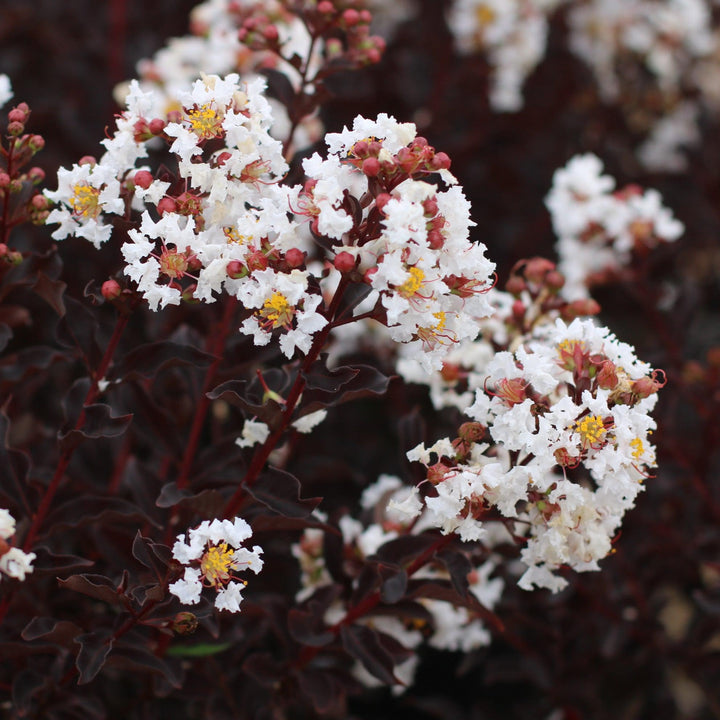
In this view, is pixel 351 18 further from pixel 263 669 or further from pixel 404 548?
pixel 263 669

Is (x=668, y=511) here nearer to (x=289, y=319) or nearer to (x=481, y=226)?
(x=481, y=226)

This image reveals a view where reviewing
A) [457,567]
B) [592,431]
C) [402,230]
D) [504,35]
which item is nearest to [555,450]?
[592,431]

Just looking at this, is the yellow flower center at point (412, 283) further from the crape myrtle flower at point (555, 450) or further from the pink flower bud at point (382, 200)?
the crape myrtle flower at point (555, 450)

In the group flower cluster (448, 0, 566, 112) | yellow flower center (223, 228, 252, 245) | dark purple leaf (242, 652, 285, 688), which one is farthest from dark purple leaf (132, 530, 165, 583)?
flower cluster (448, 0, 566, 112)

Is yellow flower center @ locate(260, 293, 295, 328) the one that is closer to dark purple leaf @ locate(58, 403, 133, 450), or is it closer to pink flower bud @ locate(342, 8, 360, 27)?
dark purple leaf @ locate(58, 403, 133, 450)

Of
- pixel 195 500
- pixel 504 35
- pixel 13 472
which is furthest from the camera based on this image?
pixel 504 35

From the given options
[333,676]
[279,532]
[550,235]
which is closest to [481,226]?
[550,235]
